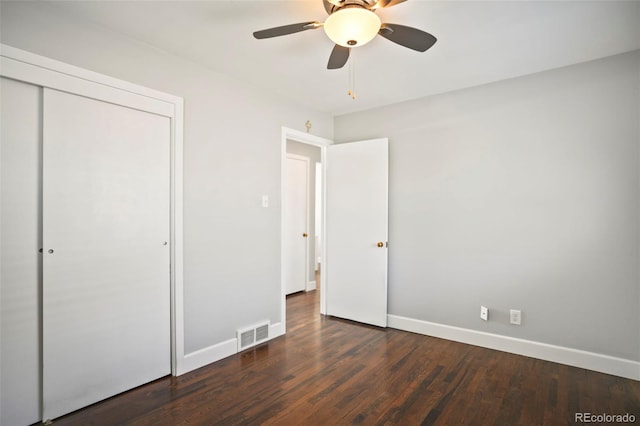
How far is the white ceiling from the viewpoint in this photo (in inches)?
80.0

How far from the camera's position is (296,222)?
531 centimetres

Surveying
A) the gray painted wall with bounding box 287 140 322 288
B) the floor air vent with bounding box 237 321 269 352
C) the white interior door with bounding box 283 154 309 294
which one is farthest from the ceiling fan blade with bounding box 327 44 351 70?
the gray painted wall with bounding box 287 140 322 288

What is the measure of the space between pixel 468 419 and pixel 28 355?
268 cm

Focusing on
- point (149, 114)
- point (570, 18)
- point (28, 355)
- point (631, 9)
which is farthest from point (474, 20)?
point (28, 355)

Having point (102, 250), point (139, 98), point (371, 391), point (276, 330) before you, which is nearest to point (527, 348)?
point (371, 391)

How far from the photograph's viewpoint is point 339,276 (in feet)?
13.5

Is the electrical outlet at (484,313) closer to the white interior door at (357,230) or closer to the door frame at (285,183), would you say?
the white interior door at (357,230)

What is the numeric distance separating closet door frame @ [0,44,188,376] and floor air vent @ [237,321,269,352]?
553 millimetres

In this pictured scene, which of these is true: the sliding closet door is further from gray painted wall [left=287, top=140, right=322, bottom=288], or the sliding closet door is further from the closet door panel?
gray painted wall [left=287, top=140, right=322, bottom=288]

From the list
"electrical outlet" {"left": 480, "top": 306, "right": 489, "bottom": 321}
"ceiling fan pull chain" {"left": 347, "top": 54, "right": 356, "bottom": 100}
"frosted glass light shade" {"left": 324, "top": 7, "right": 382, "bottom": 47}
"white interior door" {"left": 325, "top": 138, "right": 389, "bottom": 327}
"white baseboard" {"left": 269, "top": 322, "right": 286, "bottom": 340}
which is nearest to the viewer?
"frosted glass light shade" {"left": 324, "top": 7, "right": 382, "bottom": 47}

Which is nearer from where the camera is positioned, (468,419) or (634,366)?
(468,419)

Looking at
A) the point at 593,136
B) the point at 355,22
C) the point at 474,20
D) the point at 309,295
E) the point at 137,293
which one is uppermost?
the point at 474,20

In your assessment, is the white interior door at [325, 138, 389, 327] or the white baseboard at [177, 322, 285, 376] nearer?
the white baseboard at [177, 322, 285, 376]

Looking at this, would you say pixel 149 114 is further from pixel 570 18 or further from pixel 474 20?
pixel 570 18
